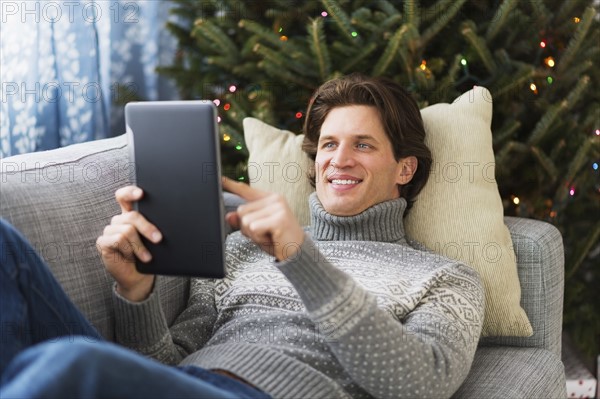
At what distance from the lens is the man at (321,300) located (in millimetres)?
1119

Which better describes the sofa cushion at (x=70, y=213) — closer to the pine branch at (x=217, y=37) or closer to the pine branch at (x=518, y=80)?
the pine branch at (x=217, y=37)

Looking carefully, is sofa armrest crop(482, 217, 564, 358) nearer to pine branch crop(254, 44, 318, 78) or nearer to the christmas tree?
the christmas tree

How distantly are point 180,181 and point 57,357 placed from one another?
14.9 inches

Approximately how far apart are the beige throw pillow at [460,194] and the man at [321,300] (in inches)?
1.9

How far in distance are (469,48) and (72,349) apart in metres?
1.44

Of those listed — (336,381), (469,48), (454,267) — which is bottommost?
(336,381)

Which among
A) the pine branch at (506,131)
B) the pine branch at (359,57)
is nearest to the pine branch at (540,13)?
the pine branch at (506,131)

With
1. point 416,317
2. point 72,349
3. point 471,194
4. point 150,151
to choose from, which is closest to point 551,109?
point 471,194

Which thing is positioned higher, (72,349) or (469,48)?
(469,48)

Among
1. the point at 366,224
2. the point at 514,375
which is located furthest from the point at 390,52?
the point at 514,375

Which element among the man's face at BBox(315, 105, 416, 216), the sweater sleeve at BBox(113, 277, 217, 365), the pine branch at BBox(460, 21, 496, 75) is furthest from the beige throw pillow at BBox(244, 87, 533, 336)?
the sweater sleeve at BBox(113, 277, 217, 365)

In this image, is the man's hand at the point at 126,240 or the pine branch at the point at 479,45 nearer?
the man's hand at the point at 126,240

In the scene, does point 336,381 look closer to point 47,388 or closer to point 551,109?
point 47,388

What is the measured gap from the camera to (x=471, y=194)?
1656 millimetres
